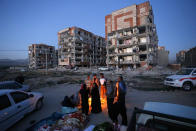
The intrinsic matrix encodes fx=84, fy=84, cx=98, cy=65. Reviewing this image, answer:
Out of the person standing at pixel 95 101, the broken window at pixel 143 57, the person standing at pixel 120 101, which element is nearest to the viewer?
the person standing at pixel 120 101

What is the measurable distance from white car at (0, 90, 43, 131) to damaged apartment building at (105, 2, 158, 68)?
30.8 metres

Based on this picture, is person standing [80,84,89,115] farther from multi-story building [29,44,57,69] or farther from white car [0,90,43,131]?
multi-story building [29,44,57,69]

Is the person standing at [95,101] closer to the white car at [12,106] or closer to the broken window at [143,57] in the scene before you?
the white car at [12,106]

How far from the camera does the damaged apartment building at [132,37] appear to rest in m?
29.1

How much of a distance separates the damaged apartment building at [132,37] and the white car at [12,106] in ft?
101

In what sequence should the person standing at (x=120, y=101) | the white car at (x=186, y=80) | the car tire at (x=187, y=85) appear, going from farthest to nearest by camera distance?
the car tire at (x=187, y=85), the white car at (x=186, y=80), the person standing at (x=120, y=101)

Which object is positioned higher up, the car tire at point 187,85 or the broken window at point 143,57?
the broken window at point 143,57

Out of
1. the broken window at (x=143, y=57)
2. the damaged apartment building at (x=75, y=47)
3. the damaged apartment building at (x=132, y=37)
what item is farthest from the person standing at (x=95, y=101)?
the damaged apartment building at (x=75, y=47)

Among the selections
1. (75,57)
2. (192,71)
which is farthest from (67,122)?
(75,57)

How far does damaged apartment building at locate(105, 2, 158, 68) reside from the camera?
29062mm

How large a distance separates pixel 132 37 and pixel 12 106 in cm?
3460

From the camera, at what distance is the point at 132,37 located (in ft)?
103

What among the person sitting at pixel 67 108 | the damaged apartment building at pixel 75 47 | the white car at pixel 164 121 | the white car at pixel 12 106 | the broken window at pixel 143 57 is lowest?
the person sitting at pixel 67 108

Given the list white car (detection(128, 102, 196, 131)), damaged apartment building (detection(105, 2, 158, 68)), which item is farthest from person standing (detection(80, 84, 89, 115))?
damaged apartment building (detection(105, 2, 158, 68))
